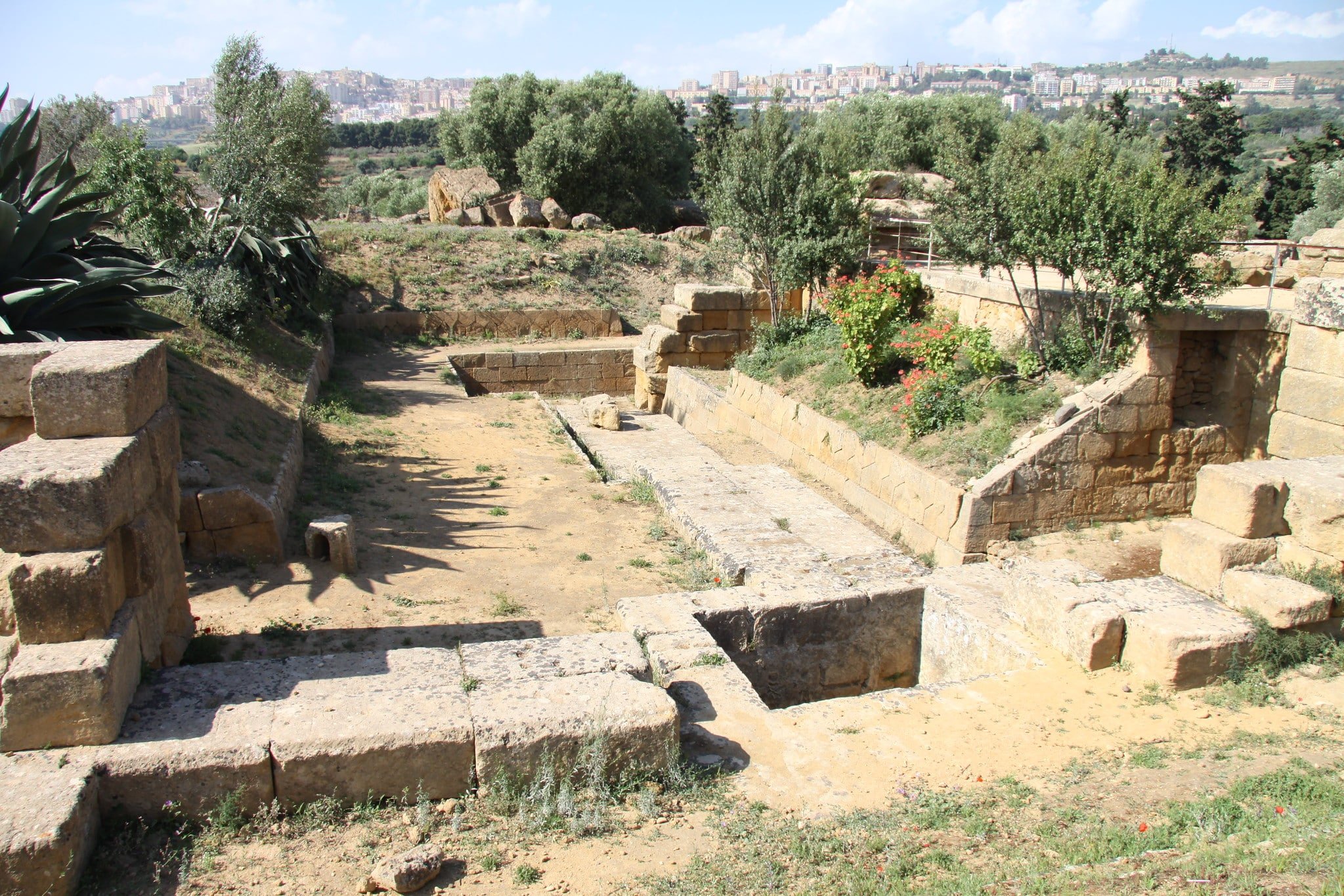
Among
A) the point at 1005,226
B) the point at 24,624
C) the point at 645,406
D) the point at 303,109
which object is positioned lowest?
the point at 645,406

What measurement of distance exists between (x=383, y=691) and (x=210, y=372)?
7520mm

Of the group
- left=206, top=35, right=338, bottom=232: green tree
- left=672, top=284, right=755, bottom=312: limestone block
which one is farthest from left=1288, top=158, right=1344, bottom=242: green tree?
left=206, top=35, right=338, bottom=232: green tree

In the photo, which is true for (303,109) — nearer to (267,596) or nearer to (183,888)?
(267,596)

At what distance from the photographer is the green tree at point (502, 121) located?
110 ft

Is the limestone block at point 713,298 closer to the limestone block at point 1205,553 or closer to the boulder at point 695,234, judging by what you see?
the boulder at point 695,234

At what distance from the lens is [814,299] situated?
14008mm

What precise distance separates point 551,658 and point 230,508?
3628mm

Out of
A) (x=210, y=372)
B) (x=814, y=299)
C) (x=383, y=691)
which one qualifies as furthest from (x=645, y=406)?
(x=383, y=691)

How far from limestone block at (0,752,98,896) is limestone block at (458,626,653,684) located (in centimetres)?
165

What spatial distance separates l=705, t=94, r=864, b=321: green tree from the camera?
12727mm

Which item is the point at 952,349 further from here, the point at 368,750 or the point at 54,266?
Result: the point at 54,266

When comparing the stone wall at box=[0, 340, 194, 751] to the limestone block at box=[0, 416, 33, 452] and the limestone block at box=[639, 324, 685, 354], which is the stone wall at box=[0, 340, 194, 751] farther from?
the limestone block at box=[639, 324, 685, 354]

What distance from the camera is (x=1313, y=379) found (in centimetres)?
764

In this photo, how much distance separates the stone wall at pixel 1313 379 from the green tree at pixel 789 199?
19.9 ft
